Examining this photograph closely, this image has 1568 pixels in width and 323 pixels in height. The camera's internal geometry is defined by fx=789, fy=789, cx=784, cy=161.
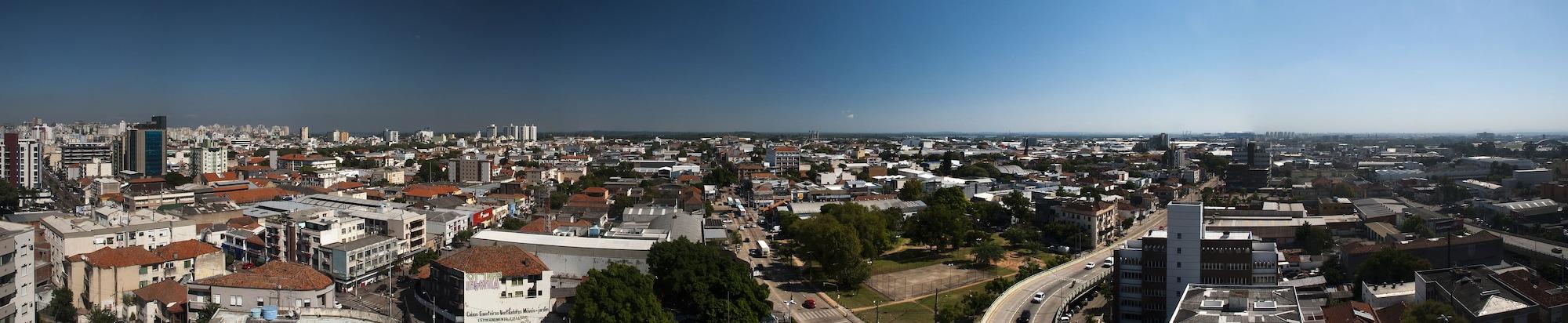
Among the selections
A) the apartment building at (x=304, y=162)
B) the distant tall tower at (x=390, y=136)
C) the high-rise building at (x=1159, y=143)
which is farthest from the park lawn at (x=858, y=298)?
the distant tall tower at (x=390, y=136)

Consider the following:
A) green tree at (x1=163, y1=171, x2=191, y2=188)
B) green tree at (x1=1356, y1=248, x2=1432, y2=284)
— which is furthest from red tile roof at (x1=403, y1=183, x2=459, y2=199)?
green tree at (x1=1356, y1=248, x2=1432, y2=284)

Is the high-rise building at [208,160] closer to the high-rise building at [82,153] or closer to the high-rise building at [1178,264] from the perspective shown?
the high-rise building at [82,153]

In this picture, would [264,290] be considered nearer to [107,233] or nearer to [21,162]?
[107,233]

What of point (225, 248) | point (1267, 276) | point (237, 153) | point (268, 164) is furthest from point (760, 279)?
point (237, 153)

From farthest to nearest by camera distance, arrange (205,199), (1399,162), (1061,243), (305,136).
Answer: (305,136)
(1399,162)
(205,199)
(1061,243)

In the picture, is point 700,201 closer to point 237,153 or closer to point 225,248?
point 225,248

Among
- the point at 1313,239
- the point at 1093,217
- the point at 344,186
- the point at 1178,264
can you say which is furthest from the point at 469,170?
the point at 1313,239

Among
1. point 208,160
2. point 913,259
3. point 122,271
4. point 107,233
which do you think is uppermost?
point 208,160
